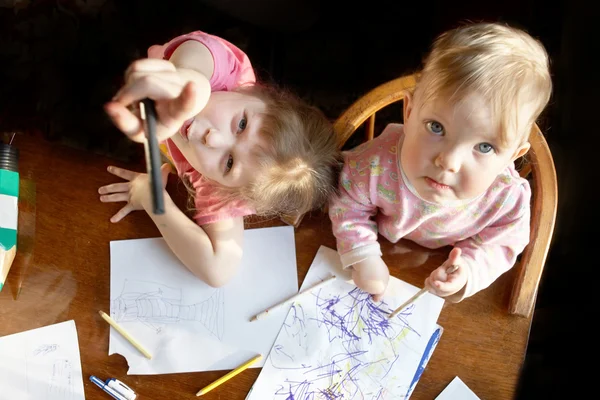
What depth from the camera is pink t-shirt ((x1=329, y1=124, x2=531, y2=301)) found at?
727 mm

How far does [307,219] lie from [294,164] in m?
0.11

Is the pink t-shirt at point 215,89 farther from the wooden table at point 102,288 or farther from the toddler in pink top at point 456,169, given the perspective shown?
the toddler in pink top at point 456,169

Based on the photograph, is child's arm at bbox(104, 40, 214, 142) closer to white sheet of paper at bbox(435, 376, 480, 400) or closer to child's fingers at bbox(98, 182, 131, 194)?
child's fingers at bbox(98, 182, 131, 194)

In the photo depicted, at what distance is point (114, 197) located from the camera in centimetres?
84

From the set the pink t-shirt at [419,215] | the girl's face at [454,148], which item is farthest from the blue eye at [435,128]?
the pink t-shirt at [419,215]

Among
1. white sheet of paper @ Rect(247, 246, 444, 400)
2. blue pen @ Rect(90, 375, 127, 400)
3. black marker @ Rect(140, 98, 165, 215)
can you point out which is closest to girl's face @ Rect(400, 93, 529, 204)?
white sheet of paper @ Rect(247, 246, 444, 400)

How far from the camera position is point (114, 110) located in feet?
1.95

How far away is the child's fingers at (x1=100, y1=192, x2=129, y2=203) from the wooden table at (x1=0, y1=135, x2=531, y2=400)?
0.4 inches

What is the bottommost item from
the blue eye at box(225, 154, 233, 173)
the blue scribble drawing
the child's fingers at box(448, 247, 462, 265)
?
the blue scribble drawing

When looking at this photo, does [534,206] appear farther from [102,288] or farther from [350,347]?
[102,288]

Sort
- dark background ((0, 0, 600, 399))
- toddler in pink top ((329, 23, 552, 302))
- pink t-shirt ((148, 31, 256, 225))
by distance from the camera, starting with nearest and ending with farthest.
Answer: toddler in pink top ((329, 23, 552, 302))
pink t-shirt ((148, 31, 256, 225))
dark background ((0, 0, 600, 399))

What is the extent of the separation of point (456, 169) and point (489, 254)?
0.20 m

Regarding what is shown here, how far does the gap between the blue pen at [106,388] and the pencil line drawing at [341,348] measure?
0.23 metres

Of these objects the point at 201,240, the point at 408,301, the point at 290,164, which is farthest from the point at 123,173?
the point at 408,301
